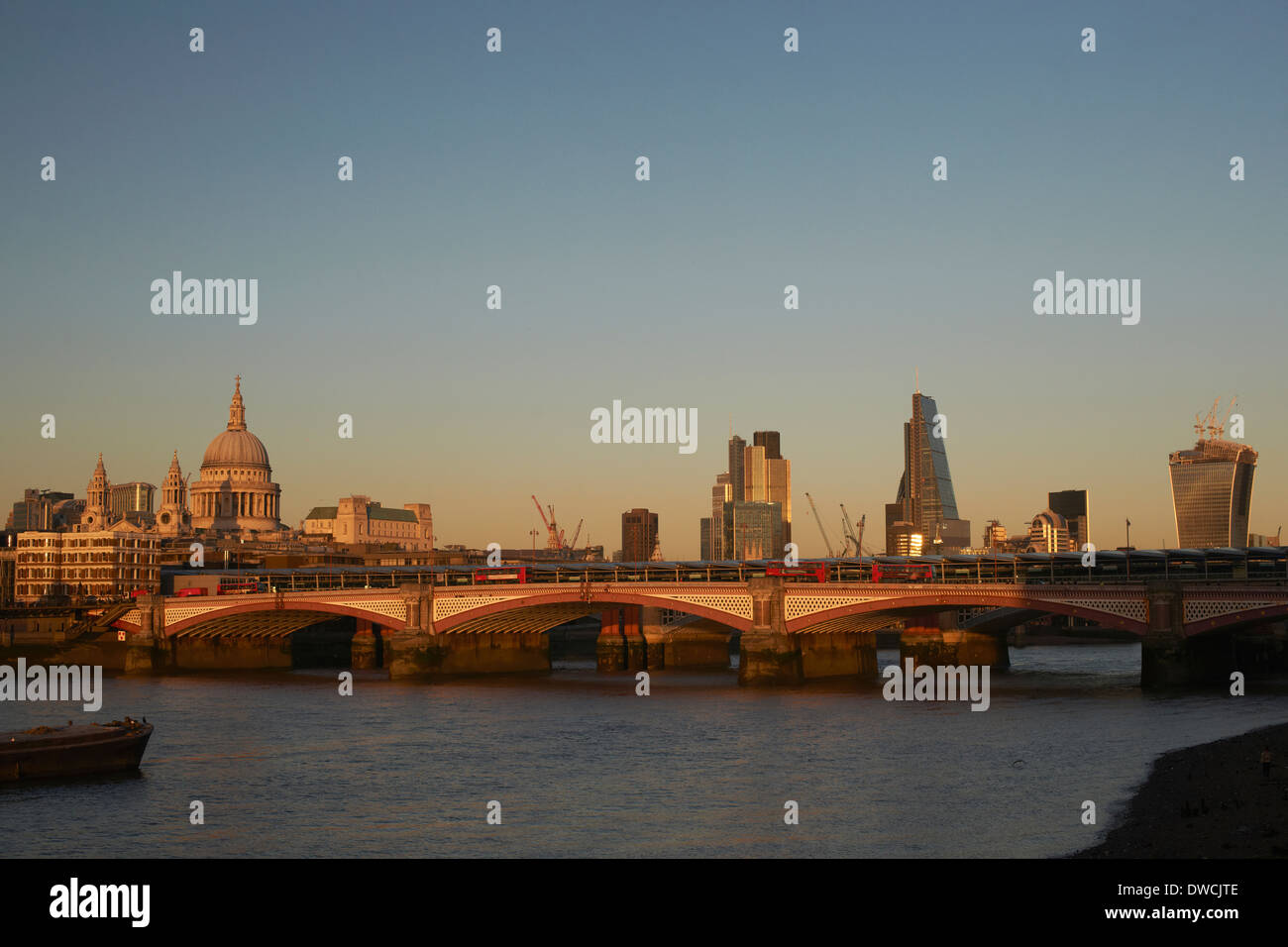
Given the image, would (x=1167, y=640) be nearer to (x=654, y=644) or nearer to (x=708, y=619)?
(x=708, y=619)

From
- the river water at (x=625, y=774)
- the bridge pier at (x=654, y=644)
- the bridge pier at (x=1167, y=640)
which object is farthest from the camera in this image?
the bridge pier at (x=654, y=644)

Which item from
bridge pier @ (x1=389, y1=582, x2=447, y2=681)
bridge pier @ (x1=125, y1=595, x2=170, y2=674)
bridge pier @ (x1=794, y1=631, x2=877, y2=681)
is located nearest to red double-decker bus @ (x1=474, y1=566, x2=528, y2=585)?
bridge pier @ (x1=389, y1=582, x2=447, y2=681)

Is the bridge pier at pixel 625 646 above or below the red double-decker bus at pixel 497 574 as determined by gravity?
below

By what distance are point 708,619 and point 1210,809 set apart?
83.9 m

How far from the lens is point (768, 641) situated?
329 ft

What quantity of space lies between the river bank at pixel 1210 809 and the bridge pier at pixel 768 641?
4540cm

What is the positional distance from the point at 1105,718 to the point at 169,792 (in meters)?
47.7

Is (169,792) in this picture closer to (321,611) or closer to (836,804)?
(836,804)

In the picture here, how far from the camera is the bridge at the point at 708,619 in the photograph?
87500 mm

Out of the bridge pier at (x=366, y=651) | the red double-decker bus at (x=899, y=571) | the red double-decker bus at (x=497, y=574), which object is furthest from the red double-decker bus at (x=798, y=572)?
the bridge pier at (x=366, y=651)

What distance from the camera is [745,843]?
141ft

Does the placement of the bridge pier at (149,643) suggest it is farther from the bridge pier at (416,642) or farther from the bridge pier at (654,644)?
the bridge pier at (654,644)

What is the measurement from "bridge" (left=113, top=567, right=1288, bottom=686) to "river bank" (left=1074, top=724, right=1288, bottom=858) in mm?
31438
